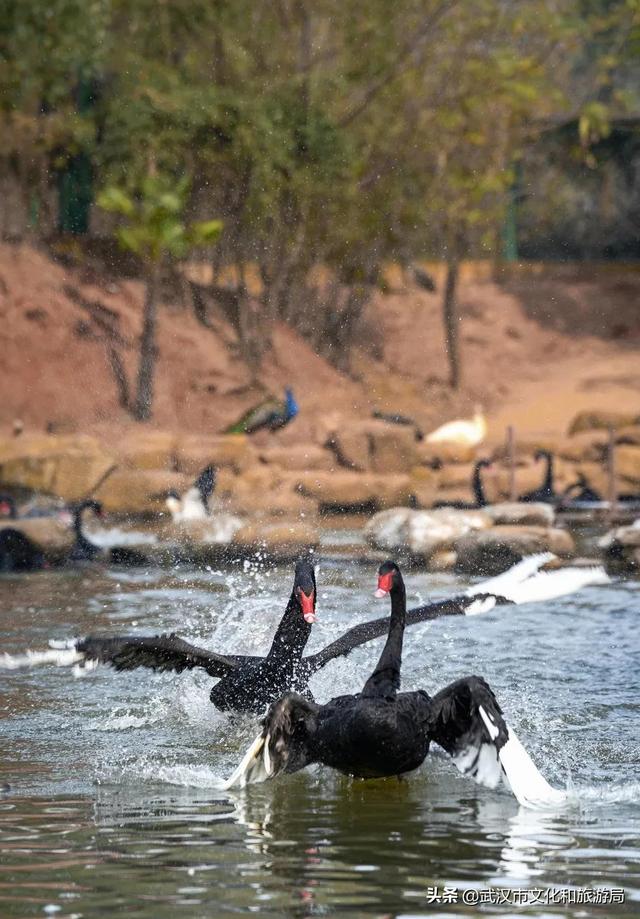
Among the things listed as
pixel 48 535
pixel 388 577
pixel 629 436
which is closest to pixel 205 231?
pixel 629 436

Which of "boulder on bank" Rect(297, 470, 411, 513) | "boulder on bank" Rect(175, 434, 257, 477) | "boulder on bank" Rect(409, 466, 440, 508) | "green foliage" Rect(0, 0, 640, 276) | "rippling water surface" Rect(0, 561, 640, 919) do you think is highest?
"green foliage" Rect(0, 0, 640, 276)

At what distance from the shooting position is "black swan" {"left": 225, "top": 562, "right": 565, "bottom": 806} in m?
6.49

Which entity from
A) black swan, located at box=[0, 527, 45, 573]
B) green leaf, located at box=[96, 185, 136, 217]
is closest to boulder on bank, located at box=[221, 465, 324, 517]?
black swan, located at box=[0, 527, 45, 573]

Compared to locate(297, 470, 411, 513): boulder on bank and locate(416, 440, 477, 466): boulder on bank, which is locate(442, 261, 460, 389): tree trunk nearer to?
locate(416, 440, 477, 466): boulder on bank

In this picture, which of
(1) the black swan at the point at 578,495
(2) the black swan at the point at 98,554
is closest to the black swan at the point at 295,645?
(2) the black swan at the point at 98,554

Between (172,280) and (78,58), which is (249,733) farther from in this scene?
(172,280)

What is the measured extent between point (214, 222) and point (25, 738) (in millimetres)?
18591

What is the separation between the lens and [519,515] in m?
16.5

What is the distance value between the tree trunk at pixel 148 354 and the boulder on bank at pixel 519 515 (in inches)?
395

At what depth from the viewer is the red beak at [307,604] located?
293 inches

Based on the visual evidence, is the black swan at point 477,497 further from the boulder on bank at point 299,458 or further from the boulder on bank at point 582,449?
the boulder on bank at point 582,449

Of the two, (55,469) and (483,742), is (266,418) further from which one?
(483,742)

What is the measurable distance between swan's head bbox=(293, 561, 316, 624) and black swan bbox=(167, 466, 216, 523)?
9044mm

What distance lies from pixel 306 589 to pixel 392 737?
4.59 feet
